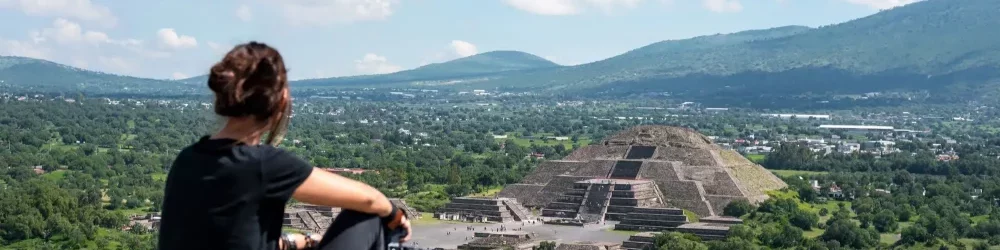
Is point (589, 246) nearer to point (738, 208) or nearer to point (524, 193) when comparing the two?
point (738, 208)

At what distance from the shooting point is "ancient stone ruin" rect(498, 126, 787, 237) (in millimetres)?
63125

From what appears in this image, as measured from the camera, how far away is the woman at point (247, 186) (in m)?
4.82

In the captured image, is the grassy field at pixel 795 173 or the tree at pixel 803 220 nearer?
the tree at pixel 803 220

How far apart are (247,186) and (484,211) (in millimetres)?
58732

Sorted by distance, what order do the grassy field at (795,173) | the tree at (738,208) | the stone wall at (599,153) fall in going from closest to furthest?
the tree at (738,208) < the stone wall at (599,153) < the grassy field at (795,173)

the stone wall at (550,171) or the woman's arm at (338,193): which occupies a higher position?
the woman's arm at (338,193)

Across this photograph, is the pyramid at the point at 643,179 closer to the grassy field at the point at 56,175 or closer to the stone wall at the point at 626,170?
the stone wall at the point at 626,170

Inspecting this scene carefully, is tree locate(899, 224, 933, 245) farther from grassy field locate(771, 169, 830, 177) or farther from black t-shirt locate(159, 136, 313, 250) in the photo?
black t-shirt locate(159, 136, 313, 250)

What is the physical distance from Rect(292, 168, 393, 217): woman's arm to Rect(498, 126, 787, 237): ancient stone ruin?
52099 mm

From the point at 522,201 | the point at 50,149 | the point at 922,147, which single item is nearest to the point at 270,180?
the point at 522,201

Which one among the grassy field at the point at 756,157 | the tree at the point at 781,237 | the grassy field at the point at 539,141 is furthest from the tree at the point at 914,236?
the grassy field at the point at 539,141

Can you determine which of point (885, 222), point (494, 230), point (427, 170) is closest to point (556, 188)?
point (494, 230)

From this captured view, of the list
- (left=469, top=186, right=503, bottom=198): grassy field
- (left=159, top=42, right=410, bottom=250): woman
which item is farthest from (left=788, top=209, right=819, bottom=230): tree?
(left=159, top=42, right=410, bottom=250): woman

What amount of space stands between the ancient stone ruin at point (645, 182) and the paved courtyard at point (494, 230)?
6.25 ft
